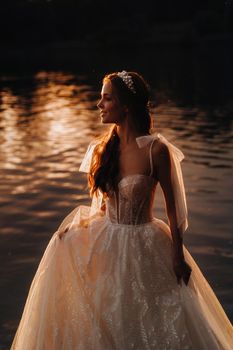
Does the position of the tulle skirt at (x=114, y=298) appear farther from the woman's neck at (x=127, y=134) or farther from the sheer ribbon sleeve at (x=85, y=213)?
the woman's neck at (x=127, y=134)

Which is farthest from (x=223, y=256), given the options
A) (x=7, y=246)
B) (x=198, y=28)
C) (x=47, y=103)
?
(x=198, y=28)

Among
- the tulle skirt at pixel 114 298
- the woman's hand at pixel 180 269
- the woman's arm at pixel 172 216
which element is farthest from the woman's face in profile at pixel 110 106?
the woman's hand at pixel 180 269

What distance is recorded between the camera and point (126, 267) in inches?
158

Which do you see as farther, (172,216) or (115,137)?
(115,137)

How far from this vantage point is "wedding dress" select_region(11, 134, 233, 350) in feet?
13.0

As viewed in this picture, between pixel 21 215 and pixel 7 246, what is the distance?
1.56 m

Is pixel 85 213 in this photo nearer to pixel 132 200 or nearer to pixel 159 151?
pixel 132 200

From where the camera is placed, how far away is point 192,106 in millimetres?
24719

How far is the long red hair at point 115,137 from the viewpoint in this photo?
3.95 m

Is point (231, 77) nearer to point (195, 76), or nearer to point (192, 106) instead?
point (195, 76)

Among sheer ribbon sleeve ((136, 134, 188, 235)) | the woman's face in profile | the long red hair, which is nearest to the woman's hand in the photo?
sheer ribbon sleeve ((136, 134, 188, 235))

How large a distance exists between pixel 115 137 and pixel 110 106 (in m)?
0.23

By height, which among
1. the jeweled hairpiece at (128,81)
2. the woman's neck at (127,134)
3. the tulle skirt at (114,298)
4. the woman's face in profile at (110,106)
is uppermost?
the jeweled hairpiece at (128,81)

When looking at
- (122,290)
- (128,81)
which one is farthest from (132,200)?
(128,81)
